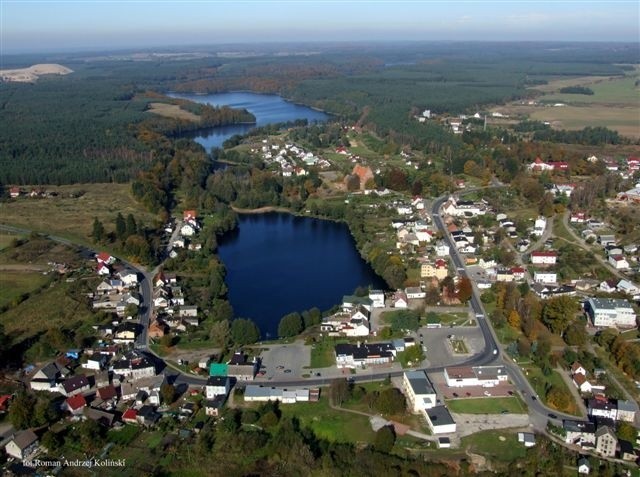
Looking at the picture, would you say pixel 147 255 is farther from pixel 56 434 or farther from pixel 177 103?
pixel 177 103

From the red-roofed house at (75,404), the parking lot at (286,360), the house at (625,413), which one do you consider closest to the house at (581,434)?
the house at (625,413)

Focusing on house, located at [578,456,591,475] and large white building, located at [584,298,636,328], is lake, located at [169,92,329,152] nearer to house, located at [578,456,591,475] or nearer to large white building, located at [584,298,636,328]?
large white building, located at [584,298,636,328]

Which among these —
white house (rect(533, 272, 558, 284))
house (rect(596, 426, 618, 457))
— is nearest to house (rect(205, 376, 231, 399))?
house (rect(596, 426, 618, 457))

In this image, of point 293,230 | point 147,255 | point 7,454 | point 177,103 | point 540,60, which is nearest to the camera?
point 7,454

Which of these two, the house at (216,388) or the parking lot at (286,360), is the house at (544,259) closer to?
the parking lot at (286,360)

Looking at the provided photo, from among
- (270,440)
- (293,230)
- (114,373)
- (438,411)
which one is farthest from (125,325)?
(293,230)
